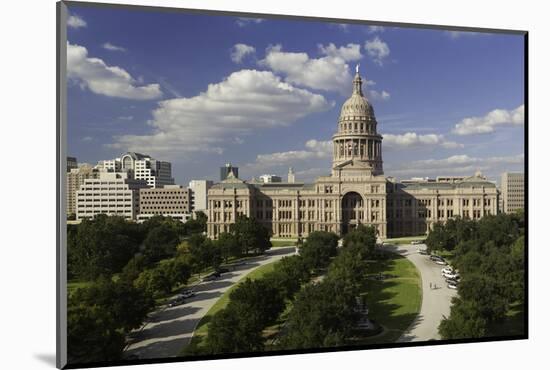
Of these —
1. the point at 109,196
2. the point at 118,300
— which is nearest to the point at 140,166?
the point at 109,196

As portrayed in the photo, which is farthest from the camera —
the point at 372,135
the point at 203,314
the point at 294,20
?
the point at 372,135

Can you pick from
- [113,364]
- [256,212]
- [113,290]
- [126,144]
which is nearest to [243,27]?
[126,144]

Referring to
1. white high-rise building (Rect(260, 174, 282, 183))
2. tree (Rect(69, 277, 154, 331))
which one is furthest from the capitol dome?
tree (Rect(69, 277, 154, 331))

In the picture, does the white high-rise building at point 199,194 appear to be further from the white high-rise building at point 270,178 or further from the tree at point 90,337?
the tree at point 90,337

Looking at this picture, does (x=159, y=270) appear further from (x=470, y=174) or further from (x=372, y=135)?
(x=470, y=174)

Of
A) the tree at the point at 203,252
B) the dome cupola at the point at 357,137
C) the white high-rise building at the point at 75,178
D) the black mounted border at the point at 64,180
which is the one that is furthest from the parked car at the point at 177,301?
the dome cupola at the point at 357,137

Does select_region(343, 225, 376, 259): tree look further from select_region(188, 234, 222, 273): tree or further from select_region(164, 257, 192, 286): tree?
→ select_region(164, 257, 192, 286): tree

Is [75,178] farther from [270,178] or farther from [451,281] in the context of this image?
[451,281]
